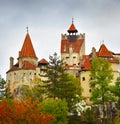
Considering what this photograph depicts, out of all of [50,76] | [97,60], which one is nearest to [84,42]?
[97,60]

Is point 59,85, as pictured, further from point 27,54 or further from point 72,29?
point 72,29

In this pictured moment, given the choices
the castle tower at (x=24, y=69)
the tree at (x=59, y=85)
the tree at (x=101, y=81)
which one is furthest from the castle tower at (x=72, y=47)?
the tree at (x=59, y=85)

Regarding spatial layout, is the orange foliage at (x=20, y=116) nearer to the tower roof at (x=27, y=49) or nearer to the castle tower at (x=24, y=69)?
the castle tower at (x=24, y=69)

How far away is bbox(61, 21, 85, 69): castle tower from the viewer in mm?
113438

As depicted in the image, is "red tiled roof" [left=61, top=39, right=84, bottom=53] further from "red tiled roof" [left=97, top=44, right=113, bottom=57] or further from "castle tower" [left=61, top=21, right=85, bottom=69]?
"red tiled roof" [left=97, top=44, right=113, bottom=57]

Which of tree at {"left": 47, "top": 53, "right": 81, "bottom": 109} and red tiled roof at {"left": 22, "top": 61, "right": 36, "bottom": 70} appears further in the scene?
red tiled roof at {"left": 22, "top": 61, "right": 36, "bottom": 70}

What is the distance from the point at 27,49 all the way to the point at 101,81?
3319cm

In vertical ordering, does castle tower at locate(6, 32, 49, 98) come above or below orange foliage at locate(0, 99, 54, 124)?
above

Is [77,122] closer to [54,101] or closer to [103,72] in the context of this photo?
[54,101]

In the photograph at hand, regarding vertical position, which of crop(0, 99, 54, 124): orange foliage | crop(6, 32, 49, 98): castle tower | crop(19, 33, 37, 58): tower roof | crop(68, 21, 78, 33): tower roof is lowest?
crop(0, 99, 54, 124): orange foliage

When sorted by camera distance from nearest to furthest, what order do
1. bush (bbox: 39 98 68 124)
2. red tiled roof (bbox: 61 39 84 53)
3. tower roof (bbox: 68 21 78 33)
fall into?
bush (bbox: 39 98 68 124) → red tiled roof (bbox: 61 39 84 53) → tower roof (bbox: 68 21 78 33)

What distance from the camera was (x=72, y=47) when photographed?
116m

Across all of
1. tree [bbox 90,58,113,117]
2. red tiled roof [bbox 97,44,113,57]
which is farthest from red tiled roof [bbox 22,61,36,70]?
tree [bbox 90,58,113,117]

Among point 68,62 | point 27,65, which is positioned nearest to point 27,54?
point 27,65
